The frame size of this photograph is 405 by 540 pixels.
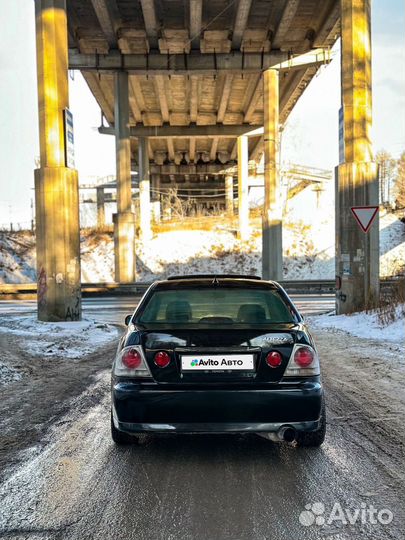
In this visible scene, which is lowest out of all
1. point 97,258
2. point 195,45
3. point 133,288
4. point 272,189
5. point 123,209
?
point 133,288

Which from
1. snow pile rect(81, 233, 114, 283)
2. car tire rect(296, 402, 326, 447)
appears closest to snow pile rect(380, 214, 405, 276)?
snow pile rect(81, 233, 114, 283)

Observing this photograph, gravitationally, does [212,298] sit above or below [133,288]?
above

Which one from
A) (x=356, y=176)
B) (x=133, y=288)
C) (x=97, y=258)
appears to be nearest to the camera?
(x=356, y=176)

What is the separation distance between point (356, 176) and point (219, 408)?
1297 centimetres

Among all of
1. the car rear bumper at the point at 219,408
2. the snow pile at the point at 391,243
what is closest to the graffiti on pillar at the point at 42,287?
the car rear bumper at the point at 219,408

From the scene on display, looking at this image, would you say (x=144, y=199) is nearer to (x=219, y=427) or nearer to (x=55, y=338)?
(x=55, y=338)

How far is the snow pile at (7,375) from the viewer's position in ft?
22.2

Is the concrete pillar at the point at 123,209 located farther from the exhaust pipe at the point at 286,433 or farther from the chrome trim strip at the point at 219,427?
the exhaust pipe at the point at 286,433

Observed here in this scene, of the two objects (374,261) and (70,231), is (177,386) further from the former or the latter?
(374,261)

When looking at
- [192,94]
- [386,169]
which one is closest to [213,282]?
[192,94]

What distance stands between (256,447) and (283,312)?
112 centimetres

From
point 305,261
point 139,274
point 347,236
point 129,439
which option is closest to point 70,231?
point 347,236

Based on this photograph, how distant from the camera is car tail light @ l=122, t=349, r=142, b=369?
3.86 meters

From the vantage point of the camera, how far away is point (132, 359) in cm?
388
